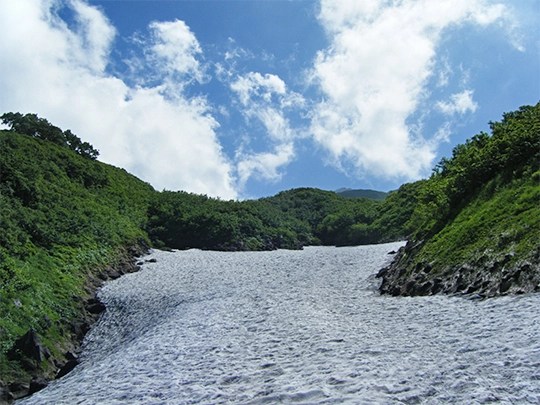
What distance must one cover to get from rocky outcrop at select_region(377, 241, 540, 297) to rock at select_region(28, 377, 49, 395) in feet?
66.2

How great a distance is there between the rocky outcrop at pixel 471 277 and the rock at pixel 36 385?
66.2ft

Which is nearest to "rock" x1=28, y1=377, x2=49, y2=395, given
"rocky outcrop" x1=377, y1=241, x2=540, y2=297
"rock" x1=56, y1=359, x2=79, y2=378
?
"rock" x1=56, y1=359, x2=79, y2=378

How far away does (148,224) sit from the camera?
6297 cm

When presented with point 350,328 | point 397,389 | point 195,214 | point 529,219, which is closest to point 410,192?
point 195,214

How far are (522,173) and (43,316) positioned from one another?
1284 inches

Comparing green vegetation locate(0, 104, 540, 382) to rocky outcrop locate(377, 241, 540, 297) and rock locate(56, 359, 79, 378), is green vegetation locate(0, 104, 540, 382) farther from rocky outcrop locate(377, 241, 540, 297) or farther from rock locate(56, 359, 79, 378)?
rock locate(56, 359, 79, 378)

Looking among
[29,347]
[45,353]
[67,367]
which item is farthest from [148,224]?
[29,347]

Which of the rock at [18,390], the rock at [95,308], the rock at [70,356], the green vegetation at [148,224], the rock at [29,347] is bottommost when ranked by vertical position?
the rock at [18,390]

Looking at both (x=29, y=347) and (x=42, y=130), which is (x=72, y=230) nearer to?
(x=29, y=347)

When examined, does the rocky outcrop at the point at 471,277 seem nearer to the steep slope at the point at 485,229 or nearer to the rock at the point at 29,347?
the steep slope at the point at 485,229

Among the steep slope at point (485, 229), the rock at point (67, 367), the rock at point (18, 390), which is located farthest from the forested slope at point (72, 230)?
the steep slope at point (485, 229)

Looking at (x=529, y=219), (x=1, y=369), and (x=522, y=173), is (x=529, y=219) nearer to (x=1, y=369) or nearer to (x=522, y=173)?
(x=522, y=173)

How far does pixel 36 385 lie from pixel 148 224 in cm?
4709

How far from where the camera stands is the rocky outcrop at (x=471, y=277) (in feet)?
57.7
